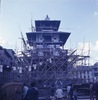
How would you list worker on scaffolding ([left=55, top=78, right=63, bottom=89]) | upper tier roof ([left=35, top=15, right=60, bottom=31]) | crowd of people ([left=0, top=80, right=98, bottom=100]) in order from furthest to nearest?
upper tier roof ([left=35, top=15, right=60, bottom=31]), worker on scaffolding ([left=55, top=78, right=63, bottom=89]), crowd of people ([left=0, top=80, right=98, bottom=100])

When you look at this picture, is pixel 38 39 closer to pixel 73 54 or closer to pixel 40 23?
pixel 40 23

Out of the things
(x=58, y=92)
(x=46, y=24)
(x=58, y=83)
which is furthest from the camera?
(x=46, y=24)

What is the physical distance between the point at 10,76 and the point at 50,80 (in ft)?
15.1

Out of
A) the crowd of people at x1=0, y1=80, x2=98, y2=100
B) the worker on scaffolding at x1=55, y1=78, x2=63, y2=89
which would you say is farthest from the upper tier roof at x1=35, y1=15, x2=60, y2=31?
the crowd of people at x1=0, y1=80, x2=98, y2=100

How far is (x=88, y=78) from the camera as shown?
2975cm

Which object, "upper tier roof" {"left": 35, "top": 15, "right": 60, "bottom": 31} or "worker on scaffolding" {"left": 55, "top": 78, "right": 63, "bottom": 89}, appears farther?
"upper tier roof" {"left": 35, "top": 15, "right": 60, "bottom": 31}

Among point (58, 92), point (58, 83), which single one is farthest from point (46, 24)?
point (58, 92)

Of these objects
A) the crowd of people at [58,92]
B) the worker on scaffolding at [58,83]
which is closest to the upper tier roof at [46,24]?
the worker on scaffolding at [58,83]

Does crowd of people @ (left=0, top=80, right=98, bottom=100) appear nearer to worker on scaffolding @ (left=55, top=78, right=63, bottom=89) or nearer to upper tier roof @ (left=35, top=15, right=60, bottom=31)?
worker on scaffolding @ (left=55, top=78, right=63, bottom=89)

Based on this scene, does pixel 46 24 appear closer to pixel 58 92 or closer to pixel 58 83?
pixel 58 83

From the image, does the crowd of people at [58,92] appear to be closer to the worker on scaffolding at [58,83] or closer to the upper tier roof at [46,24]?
the worker on scaffolding at [58,83]

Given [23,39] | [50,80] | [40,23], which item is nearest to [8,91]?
[50,80]

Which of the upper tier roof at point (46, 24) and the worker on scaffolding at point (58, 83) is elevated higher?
the upper tier roof at point (46, 24)

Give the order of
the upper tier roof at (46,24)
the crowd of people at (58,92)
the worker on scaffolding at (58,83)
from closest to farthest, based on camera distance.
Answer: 1. the crowd of people at (58,92)
2. the worker on scaffolding at (58,83)
3. the upper tier roof at (46,24)
